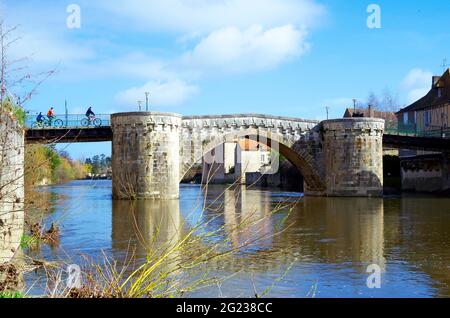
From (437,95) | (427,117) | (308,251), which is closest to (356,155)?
(427,117)

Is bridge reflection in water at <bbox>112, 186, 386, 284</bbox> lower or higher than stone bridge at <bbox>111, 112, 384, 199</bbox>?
lower

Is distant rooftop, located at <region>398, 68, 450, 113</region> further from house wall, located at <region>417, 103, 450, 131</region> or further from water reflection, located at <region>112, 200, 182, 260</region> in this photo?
water reflection, located at <region>112, 200, 182, 260</region>

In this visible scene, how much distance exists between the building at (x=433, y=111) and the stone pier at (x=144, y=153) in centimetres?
1750

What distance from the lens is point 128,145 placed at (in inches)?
1181

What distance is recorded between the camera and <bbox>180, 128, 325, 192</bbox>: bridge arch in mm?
32188

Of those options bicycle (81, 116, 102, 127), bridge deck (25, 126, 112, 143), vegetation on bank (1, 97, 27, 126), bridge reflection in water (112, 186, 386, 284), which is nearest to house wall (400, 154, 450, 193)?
bridge reflection in water (112, 186, 386, 284)

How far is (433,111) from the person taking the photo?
45.3 m

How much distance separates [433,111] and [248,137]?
17.2 metres

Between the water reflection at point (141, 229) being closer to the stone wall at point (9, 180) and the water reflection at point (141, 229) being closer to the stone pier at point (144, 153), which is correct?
the stone wall at point (9, 180)

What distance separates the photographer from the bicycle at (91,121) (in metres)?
31.6

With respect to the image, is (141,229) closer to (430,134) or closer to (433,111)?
(430,134)

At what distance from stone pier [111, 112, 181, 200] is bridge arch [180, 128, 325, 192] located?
2.02 metres

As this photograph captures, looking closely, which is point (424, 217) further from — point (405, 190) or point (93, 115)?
point (405, 190)

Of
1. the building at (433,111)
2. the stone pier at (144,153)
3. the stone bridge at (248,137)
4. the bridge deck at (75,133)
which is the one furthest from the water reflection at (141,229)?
the building at (433,111)
